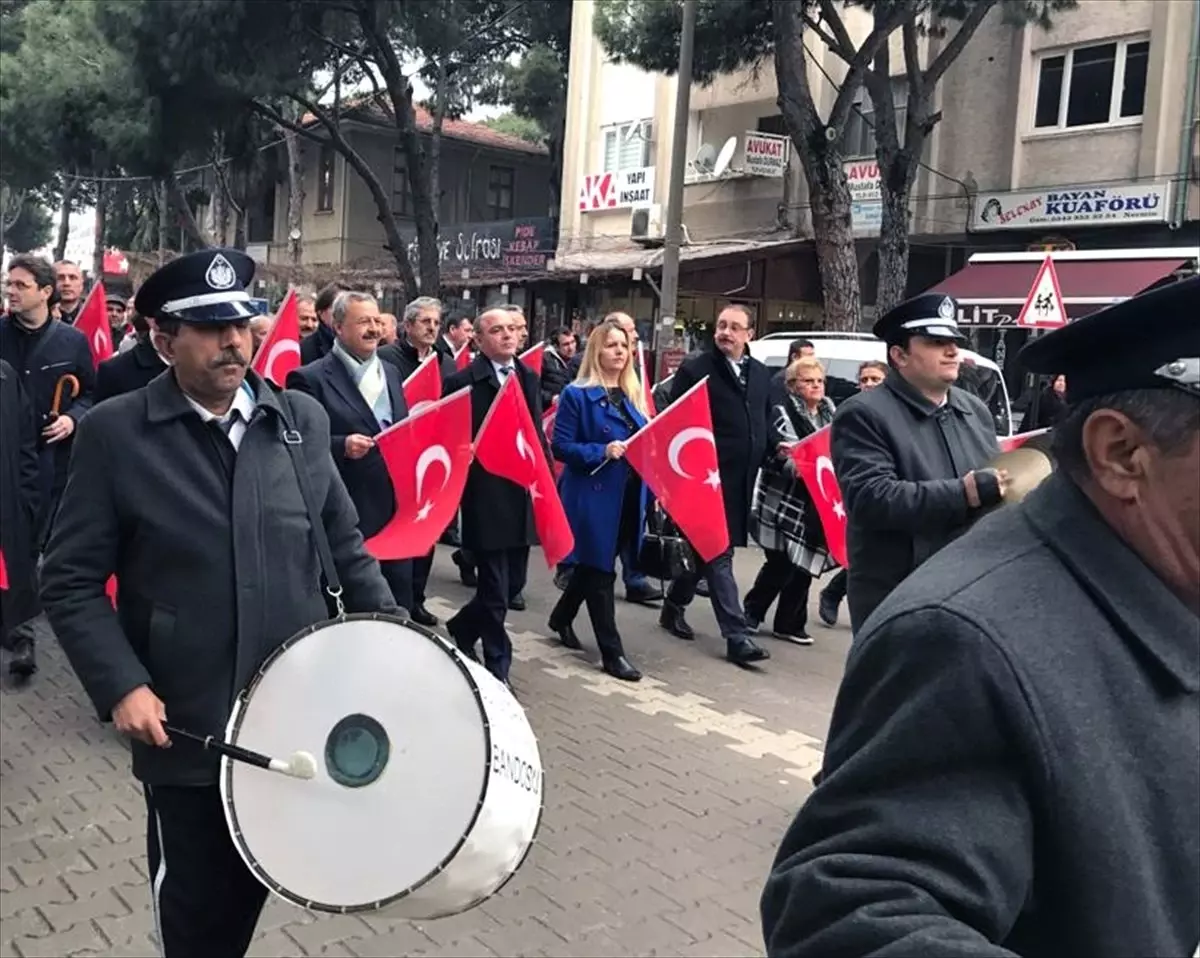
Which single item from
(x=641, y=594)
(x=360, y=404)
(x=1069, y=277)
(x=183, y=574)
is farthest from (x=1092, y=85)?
(x=183, y=574)

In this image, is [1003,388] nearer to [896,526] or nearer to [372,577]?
[896,526]

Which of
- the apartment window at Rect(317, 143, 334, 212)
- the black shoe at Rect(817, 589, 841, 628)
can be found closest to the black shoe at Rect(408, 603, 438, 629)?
the black shoe at Rect(817, 589, 841, 628)

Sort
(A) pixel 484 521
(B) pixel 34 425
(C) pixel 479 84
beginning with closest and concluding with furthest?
1. (B) pixel 34 425
2. (A) pixel 484 521
3. (C) pixel 479 84

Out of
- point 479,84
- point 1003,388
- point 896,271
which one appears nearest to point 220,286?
point 1003,388

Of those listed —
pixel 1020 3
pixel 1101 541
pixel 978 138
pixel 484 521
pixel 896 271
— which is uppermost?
pixel 1020 3

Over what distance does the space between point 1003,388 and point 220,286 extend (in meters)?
11.9

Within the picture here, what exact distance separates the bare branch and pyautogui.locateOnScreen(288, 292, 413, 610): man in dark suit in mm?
14496

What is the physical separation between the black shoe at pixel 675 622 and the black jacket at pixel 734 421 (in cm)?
64

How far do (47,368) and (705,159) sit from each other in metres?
21.2

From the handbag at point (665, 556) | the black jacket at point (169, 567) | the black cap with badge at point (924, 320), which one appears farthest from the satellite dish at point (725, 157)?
the black jacket at point (169, 567)

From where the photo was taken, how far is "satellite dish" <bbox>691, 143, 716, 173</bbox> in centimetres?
2591

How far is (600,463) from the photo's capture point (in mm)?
6844

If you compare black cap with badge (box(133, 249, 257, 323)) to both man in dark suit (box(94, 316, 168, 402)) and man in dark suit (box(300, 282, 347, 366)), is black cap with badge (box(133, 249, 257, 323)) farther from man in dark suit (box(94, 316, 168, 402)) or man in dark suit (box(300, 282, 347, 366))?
man in dark suit (box(300, 282, 347, 366))

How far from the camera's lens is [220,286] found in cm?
286
